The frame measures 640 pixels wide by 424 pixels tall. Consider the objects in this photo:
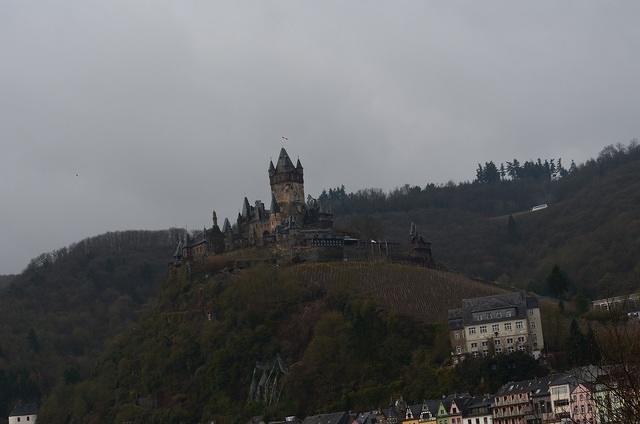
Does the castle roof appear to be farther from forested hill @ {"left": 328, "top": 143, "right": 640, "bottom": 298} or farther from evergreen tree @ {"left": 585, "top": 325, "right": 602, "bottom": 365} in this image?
evergreen tree @ {"left": 585, "top": 325, "right": 602, "bottom": 365}

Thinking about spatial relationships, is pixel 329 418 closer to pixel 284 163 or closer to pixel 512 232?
pixel 284 163

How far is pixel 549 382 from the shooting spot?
91562 millimetres

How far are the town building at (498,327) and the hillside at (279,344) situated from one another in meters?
2.02

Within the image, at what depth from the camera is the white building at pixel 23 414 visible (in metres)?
137

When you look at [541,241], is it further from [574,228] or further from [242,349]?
[242,349]

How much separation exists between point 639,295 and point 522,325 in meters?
23.0

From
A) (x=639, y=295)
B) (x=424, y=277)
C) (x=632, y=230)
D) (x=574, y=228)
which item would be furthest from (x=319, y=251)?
(x=574, y=228)

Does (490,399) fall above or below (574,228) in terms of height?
below

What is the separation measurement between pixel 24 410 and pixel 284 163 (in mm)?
36630

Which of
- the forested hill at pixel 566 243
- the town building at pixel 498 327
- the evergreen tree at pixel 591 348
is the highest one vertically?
the forested hill at pixel 566 243

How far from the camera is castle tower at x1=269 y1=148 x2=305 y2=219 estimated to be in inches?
5822

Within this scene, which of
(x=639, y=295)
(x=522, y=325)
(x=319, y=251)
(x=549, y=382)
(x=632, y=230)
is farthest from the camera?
(x=632, y=230)

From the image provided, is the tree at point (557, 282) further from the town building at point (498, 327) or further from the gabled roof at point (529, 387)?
the gabled roof at point (529, 387)

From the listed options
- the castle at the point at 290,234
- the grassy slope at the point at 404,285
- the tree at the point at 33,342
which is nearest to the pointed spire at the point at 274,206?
the castle at the point at 290,234
